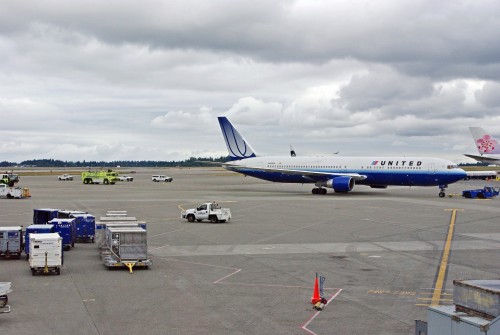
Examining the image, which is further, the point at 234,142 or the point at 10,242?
the point at 234,142

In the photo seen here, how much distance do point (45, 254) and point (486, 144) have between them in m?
133

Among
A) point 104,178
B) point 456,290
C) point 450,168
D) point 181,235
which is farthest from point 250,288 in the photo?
point 104,178

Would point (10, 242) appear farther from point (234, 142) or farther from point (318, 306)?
point (234, 142)

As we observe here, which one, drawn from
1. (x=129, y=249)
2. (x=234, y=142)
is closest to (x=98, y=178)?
(x=234, y=142)

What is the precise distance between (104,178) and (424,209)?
77235 mm

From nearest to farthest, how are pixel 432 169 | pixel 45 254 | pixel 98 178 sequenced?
pixel 45 254 → pixel 432 169 → pixel 98 178

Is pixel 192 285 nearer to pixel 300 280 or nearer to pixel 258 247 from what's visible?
pixel 300 280

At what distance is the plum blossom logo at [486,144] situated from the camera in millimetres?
141750

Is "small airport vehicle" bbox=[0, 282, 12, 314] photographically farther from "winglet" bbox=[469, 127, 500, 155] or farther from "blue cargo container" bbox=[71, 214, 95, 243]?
"winglet" bbox=[469, 127, 500, 155]

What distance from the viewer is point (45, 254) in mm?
26703

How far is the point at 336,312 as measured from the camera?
2052 centimetres

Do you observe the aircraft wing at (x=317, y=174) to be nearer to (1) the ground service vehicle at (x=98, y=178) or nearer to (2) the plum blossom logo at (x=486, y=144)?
(1) the ground service vehicle at (x=98, y=178)

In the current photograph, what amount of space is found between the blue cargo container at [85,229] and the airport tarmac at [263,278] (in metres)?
0.80

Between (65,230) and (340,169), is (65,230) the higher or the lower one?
the lower one
